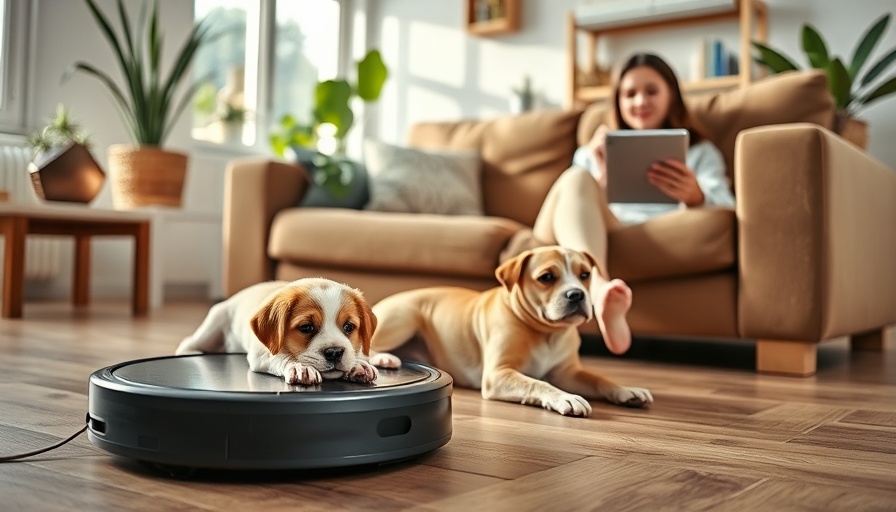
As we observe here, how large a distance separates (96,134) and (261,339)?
11.8 feet

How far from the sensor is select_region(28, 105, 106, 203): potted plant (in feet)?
10.9

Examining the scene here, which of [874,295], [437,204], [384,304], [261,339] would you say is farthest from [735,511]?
[437,204]

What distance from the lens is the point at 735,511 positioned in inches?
33.6

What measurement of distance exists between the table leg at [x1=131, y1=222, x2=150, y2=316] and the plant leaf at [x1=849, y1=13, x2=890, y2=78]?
3.17 metres

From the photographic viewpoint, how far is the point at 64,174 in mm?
3340

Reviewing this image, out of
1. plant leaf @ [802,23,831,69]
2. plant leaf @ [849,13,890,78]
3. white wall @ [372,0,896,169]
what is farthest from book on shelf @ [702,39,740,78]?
plant leaf @ [849,13,890,78]

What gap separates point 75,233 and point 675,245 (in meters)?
2.54

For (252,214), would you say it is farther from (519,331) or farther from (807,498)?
(807,498)

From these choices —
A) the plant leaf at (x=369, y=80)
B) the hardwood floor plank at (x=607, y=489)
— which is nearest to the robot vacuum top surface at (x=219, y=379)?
the hardwood floor plank at (x=607, y=489)

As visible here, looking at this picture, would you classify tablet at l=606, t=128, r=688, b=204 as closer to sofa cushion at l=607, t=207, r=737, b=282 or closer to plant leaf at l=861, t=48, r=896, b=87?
sofa cushion at l=607, t=207, r=737, b=282

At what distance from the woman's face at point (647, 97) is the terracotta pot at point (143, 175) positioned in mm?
2211

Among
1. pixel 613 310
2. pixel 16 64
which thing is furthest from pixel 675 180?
pixel 16 64

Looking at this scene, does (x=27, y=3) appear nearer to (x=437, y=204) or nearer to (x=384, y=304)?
(x=437, y=204)

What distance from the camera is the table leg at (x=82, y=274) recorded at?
151 inches
